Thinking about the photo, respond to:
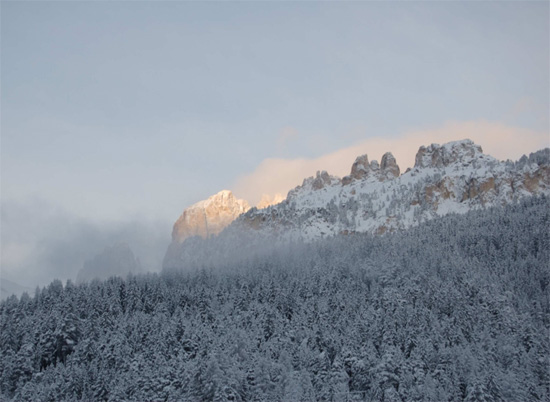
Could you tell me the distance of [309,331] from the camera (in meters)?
94.6

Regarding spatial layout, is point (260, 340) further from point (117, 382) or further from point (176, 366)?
point (117, 382)

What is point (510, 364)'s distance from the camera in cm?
7975

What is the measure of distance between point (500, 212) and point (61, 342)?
155m

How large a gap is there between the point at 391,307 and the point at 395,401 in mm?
36911

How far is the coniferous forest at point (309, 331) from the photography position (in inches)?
2904

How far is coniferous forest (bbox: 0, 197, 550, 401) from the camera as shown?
2904 inches

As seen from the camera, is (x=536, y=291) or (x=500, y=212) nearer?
(x=536, y=291)

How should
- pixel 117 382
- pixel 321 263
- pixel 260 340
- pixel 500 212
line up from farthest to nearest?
pixel 500 212 → pixel 321 263 → pixel 260 340 → pixel 117 382

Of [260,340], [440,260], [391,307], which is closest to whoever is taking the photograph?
[260,340]

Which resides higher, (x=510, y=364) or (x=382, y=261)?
(x=382, y=261)

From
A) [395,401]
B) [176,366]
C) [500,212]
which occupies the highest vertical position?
[500,212]

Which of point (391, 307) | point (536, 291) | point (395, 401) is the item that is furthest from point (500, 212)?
point (395, 401)

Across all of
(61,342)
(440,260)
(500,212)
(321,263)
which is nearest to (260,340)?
(61,342)

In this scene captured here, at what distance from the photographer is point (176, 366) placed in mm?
80500
